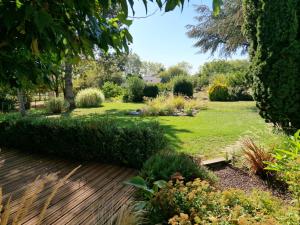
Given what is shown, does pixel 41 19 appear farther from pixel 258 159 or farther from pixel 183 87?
pixel 183 87

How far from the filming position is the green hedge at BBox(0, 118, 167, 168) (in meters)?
4.89

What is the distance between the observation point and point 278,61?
603 cm

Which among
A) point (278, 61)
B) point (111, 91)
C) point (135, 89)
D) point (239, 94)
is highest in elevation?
point (278, 61)

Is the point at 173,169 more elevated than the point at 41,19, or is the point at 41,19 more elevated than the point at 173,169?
the point at 41,19

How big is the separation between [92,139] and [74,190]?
4.56ft

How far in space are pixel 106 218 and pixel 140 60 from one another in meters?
88.0

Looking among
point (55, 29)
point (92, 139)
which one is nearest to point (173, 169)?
point (92, 139)

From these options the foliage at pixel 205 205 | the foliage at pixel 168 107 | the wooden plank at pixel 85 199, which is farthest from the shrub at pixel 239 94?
the foliage at pixel 205 205

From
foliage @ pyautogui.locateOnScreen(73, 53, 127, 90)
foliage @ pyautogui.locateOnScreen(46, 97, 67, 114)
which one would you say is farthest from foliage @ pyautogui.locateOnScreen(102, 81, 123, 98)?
foliage @ pyautogui.locateOnScreen(46, 97, 67, 114)

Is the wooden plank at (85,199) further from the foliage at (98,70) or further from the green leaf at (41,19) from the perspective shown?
the foliage at (98,70)

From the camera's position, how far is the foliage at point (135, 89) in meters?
19.0

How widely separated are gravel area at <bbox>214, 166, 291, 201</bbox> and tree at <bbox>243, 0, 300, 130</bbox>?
90.6 inches

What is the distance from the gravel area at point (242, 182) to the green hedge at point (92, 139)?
1.29 meters

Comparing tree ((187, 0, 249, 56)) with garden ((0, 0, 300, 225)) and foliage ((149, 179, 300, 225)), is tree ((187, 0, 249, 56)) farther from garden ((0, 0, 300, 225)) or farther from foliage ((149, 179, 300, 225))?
foliage ((149, 179, 300, 225))
